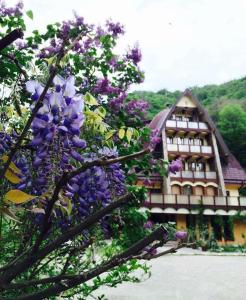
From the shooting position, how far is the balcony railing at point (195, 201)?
32281 millimetres

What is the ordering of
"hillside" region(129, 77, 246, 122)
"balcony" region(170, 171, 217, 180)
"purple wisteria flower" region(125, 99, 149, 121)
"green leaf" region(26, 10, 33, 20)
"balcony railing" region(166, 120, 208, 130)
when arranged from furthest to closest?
"hillside" region(129, 77, 246, 122) → "balcony railing" region(166, 120, 208, 130) → "balcony" region(170, 171, 217, 180) → "purple wisteria flower" region(125, 99, 149, 121) → "green leaf" region(26, 10, 33, 20)

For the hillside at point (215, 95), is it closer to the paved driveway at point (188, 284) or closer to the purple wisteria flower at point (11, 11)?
the paved driveway at point (188, 284)

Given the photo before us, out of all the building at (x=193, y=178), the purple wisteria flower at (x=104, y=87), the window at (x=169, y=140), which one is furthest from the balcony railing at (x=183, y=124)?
the purple wisteria flower at (x=104, y=87)

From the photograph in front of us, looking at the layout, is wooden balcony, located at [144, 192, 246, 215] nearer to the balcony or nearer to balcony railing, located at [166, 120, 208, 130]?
the balcony

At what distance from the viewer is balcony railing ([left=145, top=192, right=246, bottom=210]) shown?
1271 inches

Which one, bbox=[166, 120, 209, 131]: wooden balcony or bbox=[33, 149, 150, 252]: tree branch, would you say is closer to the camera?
bbox=[33, 149, 150, 252]: tree branch

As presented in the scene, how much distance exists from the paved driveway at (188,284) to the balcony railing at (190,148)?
16477 mm

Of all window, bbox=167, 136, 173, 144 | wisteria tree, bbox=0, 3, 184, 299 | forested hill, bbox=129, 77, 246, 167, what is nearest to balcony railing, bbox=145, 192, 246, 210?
window, bbox=167, 136, 173, 144

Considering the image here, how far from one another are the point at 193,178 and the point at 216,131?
15.0ft

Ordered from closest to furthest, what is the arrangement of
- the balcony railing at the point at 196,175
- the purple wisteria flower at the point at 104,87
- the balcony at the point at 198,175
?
1. the purple wisteria flower at the point at 104,87
2. the balcony railing at the point at 196,175
3. the balcony at the point at 198,175

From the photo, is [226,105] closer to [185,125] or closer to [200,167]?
[200,167]

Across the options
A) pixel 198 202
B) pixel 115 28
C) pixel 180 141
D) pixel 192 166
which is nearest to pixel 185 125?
pixel 180 141

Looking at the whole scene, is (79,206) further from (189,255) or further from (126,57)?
(189,255)

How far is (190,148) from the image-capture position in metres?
35.2
